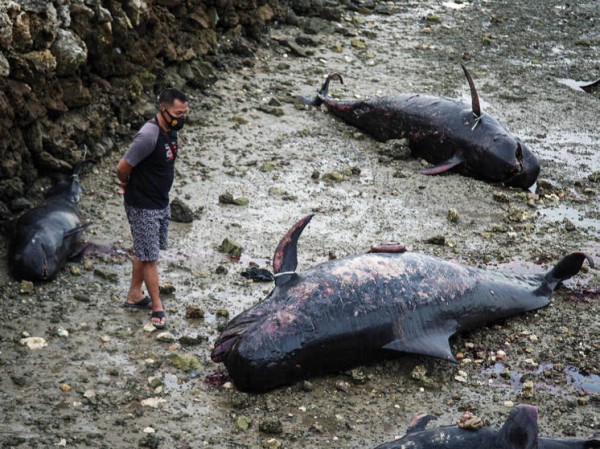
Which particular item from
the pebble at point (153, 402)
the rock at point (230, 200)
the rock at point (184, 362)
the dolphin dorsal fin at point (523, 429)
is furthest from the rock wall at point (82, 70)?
the dolphin dorsal fin at point (523, 429)

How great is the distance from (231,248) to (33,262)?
1.78 meters

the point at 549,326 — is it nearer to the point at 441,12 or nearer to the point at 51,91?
the point at 51,91

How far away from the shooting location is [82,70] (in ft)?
32.7

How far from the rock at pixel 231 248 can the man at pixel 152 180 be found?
114cm

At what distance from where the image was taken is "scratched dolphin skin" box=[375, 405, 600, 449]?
5508mm

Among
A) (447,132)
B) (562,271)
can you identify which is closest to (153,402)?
(562,271)

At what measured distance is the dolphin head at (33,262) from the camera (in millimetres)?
7695

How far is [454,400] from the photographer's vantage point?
6.69 m

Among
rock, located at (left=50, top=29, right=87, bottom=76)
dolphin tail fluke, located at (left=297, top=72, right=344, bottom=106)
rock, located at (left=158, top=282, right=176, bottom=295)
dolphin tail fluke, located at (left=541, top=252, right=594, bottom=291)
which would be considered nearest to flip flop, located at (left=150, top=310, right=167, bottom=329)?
rock, located at (left=158, top=282, right=176, bottom=295)

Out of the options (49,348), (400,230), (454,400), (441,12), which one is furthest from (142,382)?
(441,12)

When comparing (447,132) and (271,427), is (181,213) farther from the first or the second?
(447,132)

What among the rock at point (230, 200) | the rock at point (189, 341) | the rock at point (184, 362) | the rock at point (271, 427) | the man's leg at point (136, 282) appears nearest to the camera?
the rock at point (271, 427)

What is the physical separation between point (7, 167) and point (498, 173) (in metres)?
5.33

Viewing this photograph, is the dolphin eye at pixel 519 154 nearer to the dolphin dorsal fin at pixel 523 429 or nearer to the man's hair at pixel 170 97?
the man's hair at pixel 170 97
